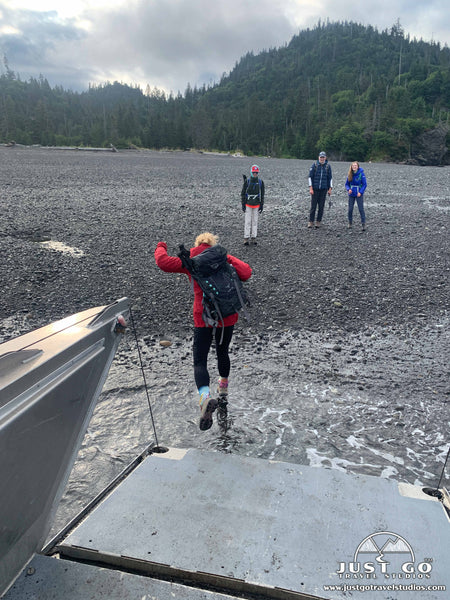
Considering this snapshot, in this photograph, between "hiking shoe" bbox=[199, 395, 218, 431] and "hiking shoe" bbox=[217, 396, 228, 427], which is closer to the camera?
"hiking shoe" bbox=[199, 395, 218, 431]

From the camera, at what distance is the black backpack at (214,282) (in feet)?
13.9

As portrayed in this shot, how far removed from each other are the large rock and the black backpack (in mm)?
92811

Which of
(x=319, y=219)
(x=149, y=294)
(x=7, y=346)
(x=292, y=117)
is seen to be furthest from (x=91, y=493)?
(x=292, y=117)

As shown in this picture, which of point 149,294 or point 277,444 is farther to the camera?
point 149,294

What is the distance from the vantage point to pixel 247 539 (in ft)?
9.58

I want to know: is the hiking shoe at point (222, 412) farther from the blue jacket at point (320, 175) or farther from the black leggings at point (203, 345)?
the blue jacket at point (320, 175)

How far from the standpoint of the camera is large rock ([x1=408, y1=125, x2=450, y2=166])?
86188mm

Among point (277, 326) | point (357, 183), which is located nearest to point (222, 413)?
point (277, 326)

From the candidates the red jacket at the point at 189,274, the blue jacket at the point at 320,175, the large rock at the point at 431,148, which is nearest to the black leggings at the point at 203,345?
the red jacket at the point at 189,274

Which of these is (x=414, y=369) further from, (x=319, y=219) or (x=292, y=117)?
(x=292, y=117)

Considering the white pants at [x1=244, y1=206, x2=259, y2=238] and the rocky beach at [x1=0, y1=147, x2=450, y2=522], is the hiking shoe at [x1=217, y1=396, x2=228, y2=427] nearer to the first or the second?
the rocky beach at [x1=0, y1=147, x2=450, y2=522]

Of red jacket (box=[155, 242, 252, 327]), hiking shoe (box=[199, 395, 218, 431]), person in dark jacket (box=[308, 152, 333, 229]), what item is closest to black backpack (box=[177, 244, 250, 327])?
red jacket (box=[155, 242, 252, 327])

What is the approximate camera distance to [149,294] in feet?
28.4

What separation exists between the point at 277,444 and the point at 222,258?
204 centimetres
